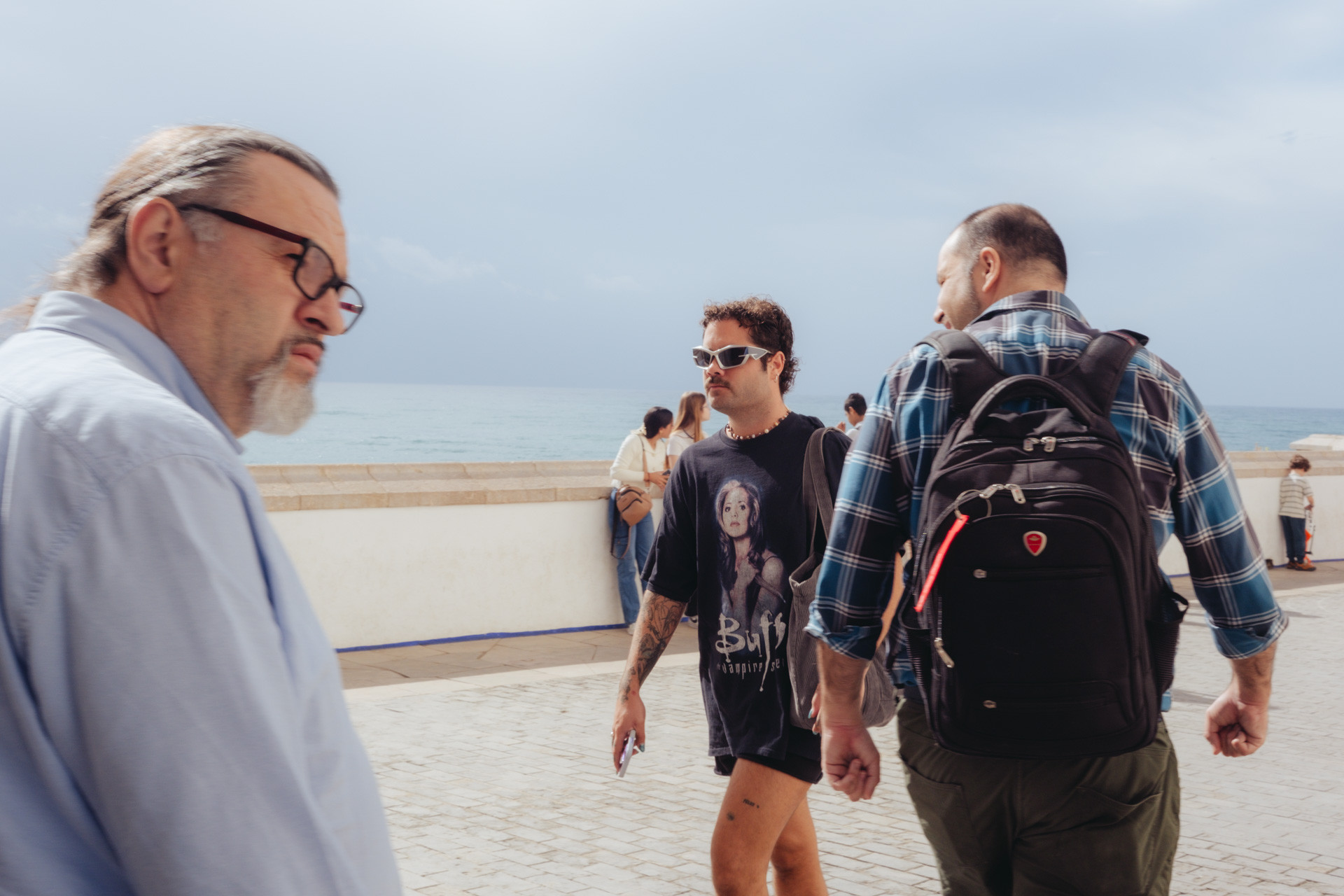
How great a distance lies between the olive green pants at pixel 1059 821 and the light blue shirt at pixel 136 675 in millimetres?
1625

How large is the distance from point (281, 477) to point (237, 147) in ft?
45.5

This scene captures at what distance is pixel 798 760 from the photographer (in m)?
3.37

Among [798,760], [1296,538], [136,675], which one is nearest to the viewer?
[136,675]

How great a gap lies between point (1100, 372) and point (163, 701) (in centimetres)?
193

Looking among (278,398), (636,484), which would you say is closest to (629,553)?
(636,484)

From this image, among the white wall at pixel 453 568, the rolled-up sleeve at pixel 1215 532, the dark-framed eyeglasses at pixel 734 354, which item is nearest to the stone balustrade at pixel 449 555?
the white wall at pixel 453 568

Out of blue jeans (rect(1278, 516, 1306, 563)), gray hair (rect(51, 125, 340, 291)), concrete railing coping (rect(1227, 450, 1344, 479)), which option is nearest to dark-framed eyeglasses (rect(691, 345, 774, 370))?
gray hair (rect(51, 125, 340, 291))

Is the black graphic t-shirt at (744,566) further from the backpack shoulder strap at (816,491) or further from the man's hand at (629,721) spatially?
the man's hand at (629,721)

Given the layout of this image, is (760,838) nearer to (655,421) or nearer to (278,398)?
(278,398)

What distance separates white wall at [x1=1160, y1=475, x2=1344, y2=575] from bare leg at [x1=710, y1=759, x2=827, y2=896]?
455 inches

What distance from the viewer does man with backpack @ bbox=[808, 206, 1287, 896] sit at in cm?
215

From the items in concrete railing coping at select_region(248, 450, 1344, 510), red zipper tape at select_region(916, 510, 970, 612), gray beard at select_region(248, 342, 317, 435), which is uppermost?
gray beard at select_region(248, 342, 317, 435)

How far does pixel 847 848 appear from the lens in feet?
16.3

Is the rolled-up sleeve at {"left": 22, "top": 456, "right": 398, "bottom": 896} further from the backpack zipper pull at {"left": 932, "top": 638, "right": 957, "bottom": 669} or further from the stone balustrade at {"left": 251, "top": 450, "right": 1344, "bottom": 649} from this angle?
the stone balustrade at {"left": 251, "top": 450, "right": 1344, "bottom": 649}
